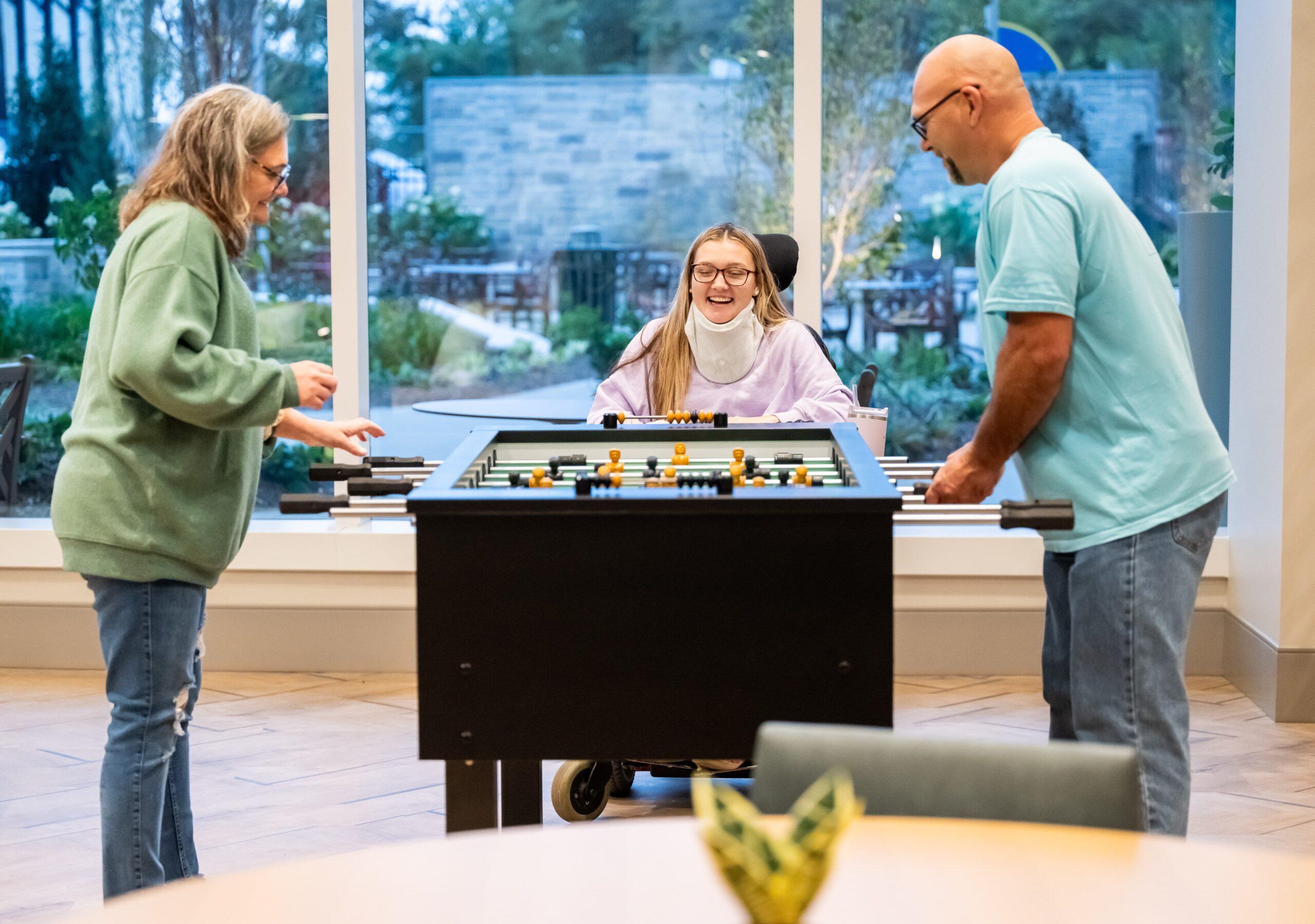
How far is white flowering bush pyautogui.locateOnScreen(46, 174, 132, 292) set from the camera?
17.1ft

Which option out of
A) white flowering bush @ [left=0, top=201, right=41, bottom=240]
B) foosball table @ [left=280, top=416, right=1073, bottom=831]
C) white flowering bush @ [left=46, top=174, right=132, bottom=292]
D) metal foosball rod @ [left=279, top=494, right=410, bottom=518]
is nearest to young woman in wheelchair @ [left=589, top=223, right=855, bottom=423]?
metal foosball rod @ [left=279, top=494, right=410, bottom=518]

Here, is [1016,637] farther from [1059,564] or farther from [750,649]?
[750,649]

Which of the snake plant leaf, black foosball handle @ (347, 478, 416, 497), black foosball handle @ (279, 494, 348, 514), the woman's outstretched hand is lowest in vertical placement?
the snake plant leaf

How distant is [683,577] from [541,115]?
10.6 ft

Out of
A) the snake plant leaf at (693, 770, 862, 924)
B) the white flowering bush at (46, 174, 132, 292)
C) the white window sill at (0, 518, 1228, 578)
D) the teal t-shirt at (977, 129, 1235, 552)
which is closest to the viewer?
the snake plant leaf at (693, 770, 862, 924)

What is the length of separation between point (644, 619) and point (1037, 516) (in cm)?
64

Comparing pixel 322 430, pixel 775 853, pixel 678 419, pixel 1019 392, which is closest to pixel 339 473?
pixel 322 430

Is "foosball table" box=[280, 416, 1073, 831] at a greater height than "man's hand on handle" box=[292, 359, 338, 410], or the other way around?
"man's hand on handle" box=[292, 359, 338, 410]

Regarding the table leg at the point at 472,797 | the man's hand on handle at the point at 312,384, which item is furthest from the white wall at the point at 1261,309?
the man's hand on handle at the point at 312,384

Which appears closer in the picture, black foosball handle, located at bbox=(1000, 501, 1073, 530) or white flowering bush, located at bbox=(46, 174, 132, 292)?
black foosball handle, located at bbox=(1000, 501, 1073, 530)

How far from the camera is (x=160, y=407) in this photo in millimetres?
2480

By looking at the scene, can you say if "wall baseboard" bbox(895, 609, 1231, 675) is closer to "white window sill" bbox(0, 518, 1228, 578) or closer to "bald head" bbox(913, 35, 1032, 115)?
"white window sill" bbox(0, 518, 1228, 578)

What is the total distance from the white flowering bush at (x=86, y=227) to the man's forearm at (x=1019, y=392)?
3.75 meters

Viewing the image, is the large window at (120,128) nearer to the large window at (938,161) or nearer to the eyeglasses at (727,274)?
the eyeglasses at (727,274)
